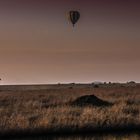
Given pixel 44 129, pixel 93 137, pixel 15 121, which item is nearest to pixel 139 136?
pixel 93 137

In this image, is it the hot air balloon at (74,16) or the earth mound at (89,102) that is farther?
the hot air balloon at (74,16)

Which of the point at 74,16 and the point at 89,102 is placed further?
the point at 74,16

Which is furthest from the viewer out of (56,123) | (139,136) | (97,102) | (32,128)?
(97,102)

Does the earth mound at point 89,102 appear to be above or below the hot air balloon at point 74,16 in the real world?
below

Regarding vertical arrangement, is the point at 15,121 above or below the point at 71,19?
below

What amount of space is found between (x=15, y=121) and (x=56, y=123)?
1.90m

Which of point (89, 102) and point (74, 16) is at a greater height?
point (74, 16)

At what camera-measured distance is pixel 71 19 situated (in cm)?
4691

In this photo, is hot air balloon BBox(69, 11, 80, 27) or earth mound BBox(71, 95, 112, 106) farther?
hot air balloon BBox(69, 11, 80, 27)

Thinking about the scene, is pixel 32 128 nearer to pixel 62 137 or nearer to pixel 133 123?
pixel 62 137

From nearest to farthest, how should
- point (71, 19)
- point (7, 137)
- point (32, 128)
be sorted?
1. point (7, 137)
2. point (32, 128)
3. point (71, 19)

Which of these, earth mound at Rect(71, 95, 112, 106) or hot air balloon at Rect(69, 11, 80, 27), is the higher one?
hot air balloon at Rect(69, 11, 80, 27)

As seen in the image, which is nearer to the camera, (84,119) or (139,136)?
(139,136)

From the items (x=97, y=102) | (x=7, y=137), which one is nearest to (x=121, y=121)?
(x=7, y=137)
